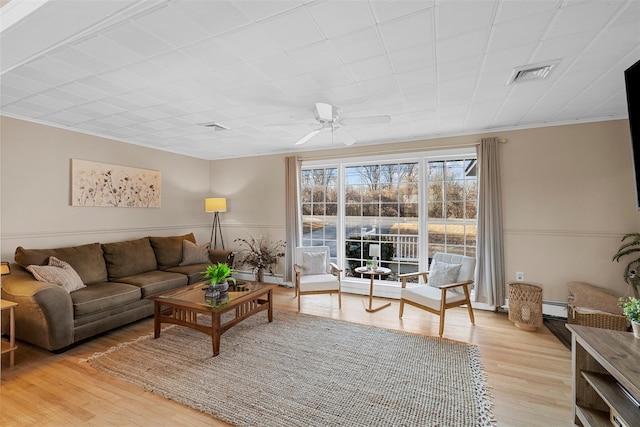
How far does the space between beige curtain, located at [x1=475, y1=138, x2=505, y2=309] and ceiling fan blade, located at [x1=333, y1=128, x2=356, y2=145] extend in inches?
74.8

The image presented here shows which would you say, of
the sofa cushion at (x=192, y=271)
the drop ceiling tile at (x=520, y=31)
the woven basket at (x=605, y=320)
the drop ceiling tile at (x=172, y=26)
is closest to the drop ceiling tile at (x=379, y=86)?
the drop ceiling tile at (x=520, y=31)

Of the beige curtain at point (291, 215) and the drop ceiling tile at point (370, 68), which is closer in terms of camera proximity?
the drop ceiling tile at point (370, 68)

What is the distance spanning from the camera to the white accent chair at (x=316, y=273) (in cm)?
381

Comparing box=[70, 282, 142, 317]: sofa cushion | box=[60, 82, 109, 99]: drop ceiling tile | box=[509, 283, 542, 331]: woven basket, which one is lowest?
box=[509, 283, 542, 331]: woven basket

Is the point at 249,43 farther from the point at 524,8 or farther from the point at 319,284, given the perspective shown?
the point at 319,284

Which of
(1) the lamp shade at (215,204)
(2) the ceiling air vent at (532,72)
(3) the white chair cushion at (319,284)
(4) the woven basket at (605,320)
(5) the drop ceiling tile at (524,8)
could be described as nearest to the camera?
(5) the drop ceiling tile at (524,8)

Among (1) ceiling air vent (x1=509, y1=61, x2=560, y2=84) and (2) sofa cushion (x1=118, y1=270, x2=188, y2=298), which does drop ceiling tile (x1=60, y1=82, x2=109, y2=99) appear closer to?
(2) sofa cushion (x1=118, y1=270, x2=188, y2=298)

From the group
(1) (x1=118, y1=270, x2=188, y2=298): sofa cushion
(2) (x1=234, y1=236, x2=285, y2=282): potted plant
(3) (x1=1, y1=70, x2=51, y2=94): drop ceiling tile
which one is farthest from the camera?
(2) (x1=234, y1=236, x2=285, y2=282): potted plant

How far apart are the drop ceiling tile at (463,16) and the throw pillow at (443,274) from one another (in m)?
2.61

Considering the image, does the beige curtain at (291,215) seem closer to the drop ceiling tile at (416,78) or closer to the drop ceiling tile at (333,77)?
the drop ceiling tile at (333,77)

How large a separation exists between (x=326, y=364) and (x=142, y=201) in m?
4.00

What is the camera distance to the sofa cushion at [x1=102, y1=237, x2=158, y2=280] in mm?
3727

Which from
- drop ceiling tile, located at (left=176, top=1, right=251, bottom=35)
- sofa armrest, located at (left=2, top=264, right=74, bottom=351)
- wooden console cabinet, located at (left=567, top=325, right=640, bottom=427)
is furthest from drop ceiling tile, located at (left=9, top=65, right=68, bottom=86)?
wooden console cabinet, located at (left=567, top=325, right=640, bottom=427)

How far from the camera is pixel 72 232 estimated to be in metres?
3.74
